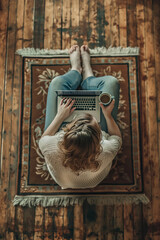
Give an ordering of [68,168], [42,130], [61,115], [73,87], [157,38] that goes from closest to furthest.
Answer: [68,168] → [61,115] → [73,87] → [42,130] → [157,38]

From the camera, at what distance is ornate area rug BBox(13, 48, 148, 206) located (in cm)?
150

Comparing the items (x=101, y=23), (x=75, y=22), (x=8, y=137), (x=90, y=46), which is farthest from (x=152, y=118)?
(x=8, y=137)

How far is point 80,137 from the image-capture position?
2.91 ft

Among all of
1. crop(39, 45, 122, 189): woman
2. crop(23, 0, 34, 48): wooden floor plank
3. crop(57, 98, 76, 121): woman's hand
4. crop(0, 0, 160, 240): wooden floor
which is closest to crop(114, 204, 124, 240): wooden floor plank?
crop(0, 0, 160, 240): wooden floor

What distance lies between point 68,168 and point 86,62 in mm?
810

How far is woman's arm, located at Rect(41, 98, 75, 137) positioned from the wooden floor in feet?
1.43

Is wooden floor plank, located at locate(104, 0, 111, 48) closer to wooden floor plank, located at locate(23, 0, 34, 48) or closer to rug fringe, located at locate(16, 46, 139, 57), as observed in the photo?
rug fringe, located at locate(16, 46, 139, 57)

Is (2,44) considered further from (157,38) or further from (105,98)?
(157,38)

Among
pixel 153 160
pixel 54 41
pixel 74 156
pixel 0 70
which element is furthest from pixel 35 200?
pixel 54 41

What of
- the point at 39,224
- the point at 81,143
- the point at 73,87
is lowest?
the point at 39,224

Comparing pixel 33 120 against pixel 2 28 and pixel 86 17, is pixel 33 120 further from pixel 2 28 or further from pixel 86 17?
pixel 86 17

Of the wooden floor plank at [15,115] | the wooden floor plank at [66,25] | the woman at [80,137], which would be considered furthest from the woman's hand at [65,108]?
the wooden floor plank at [66,25]

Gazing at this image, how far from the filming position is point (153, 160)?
1.55 meters

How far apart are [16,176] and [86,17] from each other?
125 cm
